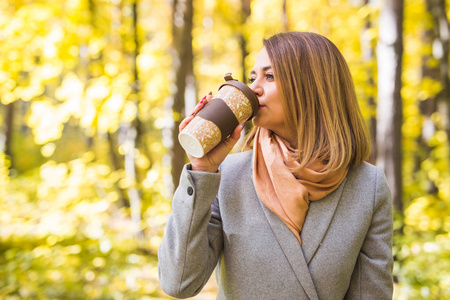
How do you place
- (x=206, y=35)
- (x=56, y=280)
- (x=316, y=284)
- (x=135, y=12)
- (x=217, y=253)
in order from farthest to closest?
(x=206, y=35), (x=135, y=12), (x=56, y=280), (x=217, y=253), (x=316, y=284)

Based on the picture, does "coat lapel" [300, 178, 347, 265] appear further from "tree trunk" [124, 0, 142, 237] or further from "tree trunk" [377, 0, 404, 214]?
"tree trunk" [124, 0, 142, 237]

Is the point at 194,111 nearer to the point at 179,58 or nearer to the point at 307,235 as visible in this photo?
the point at 307,235

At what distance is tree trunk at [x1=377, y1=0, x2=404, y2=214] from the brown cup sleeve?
3.11 metres

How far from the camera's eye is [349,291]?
1.27 meters

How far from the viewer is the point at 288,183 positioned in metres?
1.24

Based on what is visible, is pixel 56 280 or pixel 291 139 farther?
pixel 56 280

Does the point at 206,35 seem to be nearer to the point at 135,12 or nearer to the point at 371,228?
the point at 135,12

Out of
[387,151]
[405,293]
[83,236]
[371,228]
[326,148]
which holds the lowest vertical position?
[83,236]

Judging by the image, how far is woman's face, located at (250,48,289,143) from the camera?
124 cm

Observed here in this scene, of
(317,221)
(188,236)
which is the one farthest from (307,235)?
(188,236)

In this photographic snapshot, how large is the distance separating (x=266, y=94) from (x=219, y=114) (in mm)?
220

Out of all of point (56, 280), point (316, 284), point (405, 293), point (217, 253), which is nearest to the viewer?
point (316, 284)

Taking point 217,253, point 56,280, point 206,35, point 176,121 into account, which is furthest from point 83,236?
point 206,35

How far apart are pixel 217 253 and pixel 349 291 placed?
0.49 meters
